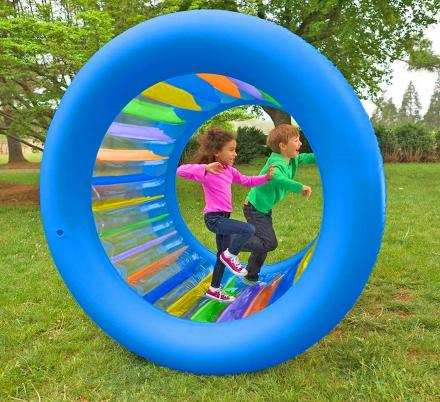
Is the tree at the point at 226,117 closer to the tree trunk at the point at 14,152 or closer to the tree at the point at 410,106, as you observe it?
the tree trunk at the point at 14,152

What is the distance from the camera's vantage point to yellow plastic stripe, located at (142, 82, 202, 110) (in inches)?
146

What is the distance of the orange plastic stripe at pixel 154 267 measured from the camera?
3.56 metres

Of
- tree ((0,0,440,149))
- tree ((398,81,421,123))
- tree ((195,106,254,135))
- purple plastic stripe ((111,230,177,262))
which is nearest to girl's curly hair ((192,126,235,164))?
purple plastic stripe ((111,230,177,262))

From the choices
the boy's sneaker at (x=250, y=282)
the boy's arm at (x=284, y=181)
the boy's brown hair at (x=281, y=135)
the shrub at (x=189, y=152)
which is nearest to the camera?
the boy's arm at (x=284, y=181)

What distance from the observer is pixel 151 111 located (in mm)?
3902

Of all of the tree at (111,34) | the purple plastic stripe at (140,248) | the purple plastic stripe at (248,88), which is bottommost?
the purple plastic stripe at (140,248)

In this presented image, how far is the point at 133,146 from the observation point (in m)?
3.91

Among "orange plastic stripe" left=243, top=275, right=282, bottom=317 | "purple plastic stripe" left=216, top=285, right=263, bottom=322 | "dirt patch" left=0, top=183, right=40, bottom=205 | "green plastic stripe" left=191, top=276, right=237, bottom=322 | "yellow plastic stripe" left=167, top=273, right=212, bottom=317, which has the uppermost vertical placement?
"dirt patch" left=0, top=183, right=40, bottom=205

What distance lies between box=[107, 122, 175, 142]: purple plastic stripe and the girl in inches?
22.4

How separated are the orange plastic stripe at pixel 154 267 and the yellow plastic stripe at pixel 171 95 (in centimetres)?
132

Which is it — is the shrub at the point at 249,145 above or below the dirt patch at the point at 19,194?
above

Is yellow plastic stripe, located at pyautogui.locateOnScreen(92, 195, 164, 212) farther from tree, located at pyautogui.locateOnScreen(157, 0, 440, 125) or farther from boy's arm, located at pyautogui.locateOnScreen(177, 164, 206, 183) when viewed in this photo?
tree, located at pyautogui.locateOnScreen(157, 0, 440, 125)

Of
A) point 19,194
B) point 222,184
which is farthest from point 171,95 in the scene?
point 19,194

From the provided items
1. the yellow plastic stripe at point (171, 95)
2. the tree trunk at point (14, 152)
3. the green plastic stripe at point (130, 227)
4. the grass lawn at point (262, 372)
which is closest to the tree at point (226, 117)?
the grass lawn at point (262, 372)
